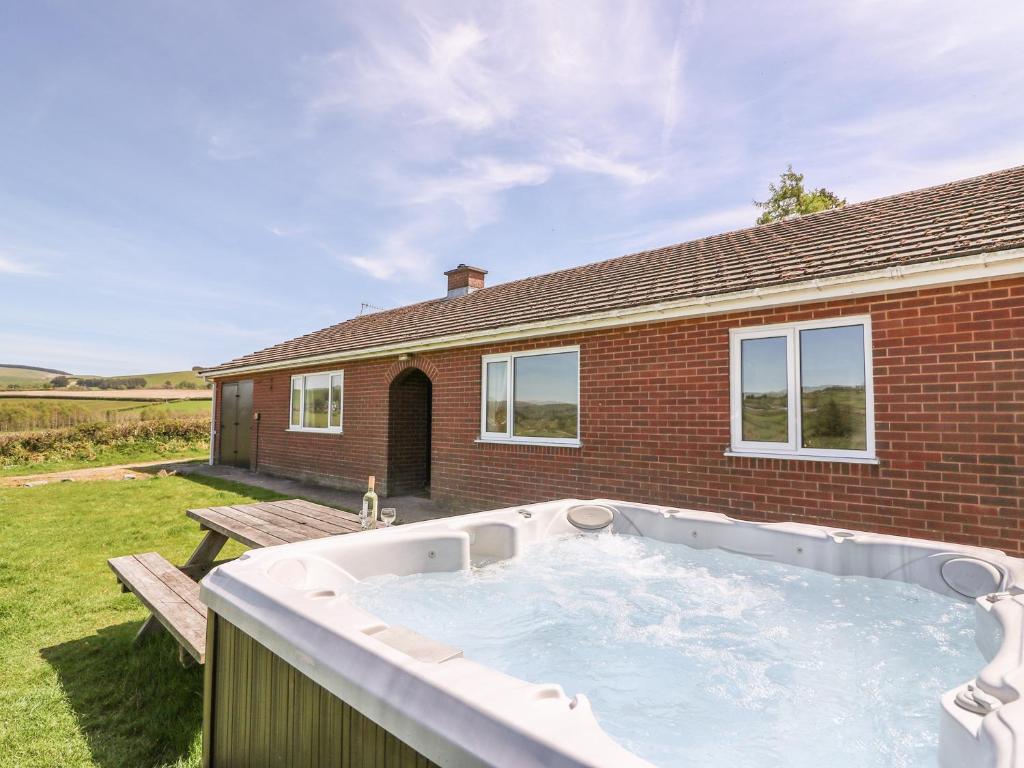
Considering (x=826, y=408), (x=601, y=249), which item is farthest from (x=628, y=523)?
(x=601, y=249)

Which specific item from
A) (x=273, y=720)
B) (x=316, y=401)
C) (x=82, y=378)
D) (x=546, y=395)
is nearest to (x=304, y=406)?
(x=316, y=401)

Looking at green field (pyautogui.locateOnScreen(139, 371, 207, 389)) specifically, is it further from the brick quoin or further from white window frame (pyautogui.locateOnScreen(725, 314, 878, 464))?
white window frame (pyautogui.locateOnScreen(725, 314, 878, 464))

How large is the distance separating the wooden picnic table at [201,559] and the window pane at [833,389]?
13.9 ft

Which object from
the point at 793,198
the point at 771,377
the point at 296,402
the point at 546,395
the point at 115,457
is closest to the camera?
the point at 771,377

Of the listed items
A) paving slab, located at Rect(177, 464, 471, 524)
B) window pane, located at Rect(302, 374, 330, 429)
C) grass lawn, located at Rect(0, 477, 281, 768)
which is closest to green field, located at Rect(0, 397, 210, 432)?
paving slab, located at Rect(177, 464, 471, 524)

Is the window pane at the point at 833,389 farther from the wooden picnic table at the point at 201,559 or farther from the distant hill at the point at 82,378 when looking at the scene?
the distant hill at the point at 82,378

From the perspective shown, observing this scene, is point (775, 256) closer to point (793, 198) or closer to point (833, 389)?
point (833, 389)

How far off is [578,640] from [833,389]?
12.0 ft

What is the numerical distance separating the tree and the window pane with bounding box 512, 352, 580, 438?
16.7m

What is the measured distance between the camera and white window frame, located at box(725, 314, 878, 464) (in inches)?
183

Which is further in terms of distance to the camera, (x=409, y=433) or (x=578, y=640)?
(x=409, y=433)

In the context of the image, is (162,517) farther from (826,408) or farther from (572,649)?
(826,408)

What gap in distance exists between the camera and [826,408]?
16.0ft

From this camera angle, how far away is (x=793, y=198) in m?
20.1
